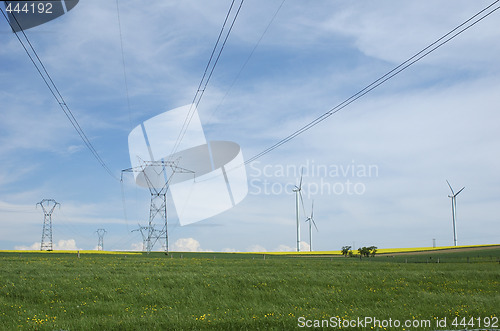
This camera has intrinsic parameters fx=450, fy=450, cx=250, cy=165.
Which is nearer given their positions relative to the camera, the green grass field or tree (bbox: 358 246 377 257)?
→ the green grass field

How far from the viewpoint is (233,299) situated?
98.6ft

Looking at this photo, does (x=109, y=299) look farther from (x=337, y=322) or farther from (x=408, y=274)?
(x=408, y=274)

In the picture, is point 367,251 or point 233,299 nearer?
point 233,299

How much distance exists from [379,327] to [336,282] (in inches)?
613

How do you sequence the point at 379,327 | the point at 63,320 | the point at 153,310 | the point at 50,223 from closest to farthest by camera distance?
the point at 379,327
the point at 63,320
the point at 153,310
the point at 50,223

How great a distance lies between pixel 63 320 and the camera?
23625 mm

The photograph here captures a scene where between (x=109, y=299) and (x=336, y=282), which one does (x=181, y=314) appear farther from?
(x=336, y=282)

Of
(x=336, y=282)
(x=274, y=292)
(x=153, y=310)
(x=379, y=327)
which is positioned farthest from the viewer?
(x=336, y=282)

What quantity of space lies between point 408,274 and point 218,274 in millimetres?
17468

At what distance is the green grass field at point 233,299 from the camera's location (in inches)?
880

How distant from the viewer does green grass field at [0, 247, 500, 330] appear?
22344 mm

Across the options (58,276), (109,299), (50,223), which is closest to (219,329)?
(109,299)

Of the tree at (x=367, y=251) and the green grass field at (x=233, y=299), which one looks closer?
the green grass field at (x=233, y=299)

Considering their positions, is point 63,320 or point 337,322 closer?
point 337,322
